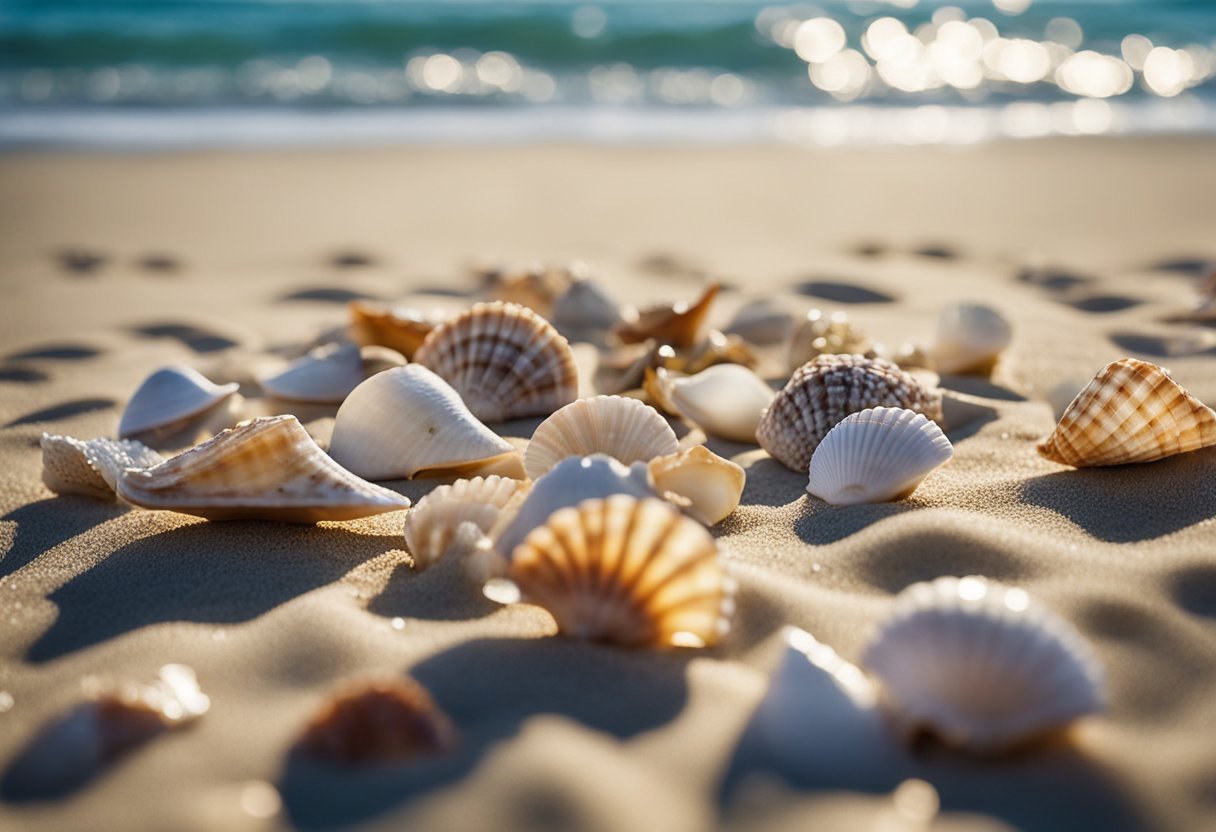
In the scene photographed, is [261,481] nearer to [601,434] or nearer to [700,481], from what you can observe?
[601,434]

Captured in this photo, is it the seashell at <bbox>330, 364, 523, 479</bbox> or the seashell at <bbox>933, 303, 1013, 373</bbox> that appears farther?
the seashell at <bbox>933, 303, 1013, 373</bbox>

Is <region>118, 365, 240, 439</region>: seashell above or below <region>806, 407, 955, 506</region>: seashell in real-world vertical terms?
below

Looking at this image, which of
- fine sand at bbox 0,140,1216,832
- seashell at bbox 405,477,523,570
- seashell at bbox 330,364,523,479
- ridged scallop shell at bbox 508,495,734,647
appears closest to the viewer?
fine sand at bbox 0,140,1216,832

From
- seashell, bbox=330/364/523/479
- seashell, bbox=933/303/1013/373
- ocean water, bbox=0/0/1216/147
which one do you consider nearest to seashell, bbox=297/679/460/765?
seashell, bbox=330/364/523/479

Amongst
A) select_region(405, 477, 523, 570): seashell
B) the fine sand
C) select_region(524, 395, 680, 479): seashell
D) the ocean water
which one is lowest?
the fine sand

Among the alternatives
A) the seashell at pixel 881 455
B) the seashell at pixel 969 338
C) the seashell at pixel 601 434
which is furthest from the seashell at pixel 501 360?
the seashell at pixel 969 338

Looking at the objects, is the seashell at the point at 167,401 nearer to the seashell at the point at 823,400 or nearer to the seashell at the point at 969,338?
the seashell at the point at 823,400

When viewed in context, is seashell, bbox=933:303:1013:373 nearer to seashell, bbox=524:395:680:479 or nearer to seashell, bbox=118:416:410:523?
seashell, bbox=524:395:680:479
